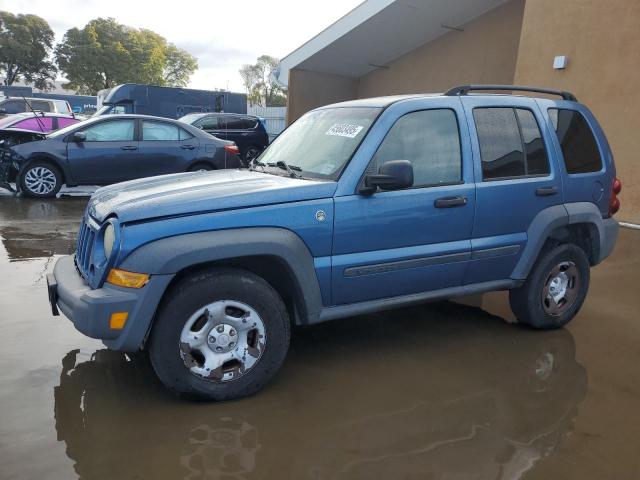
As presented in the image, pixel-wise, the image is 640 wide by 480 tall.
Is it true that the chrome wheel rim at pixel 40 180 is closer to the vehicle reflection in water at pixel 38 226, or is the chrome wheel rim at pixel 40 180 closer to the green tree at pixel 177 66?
the vehicle reflection in water at pixel 38 226

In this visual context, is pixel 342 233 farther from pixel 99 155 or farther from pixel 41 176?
pixel 41 176

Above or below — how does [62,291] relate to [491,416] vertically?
above

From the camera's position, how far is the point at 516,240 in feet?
12.9

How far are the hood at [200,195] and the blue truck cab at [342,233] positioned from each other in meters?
0.01

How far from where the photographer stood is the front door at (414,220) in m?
3.28

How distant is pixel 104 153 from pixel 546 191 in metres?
7.37

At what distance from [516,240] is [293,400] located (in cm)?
201

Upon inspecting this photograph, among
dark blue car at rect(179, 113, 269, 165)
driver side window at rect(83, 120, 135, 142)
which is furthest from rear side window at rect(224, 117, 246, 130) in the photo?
driver side window at rect(83, 120, 135, 142)

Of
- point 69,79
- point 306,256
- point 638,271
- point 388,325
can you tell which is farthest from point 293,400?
point 69,79

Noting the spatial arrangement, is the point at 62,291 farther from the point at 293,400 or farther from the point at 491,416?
the point at 491,416

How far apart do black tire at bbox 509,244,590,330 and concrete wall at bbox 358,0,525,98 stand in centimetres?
934

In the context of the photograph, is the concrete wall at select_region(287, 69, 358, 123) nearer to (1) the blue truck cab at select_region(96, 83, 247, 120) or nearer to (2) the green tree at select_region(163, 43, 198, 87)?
(1) the blue truck cab at select_region(96, 83, 247, 120)

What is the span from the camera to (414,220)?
3.45 meters

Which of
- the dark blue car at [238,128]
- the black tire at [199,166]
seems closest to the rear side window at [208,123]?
the dark blue car at [238,128]
